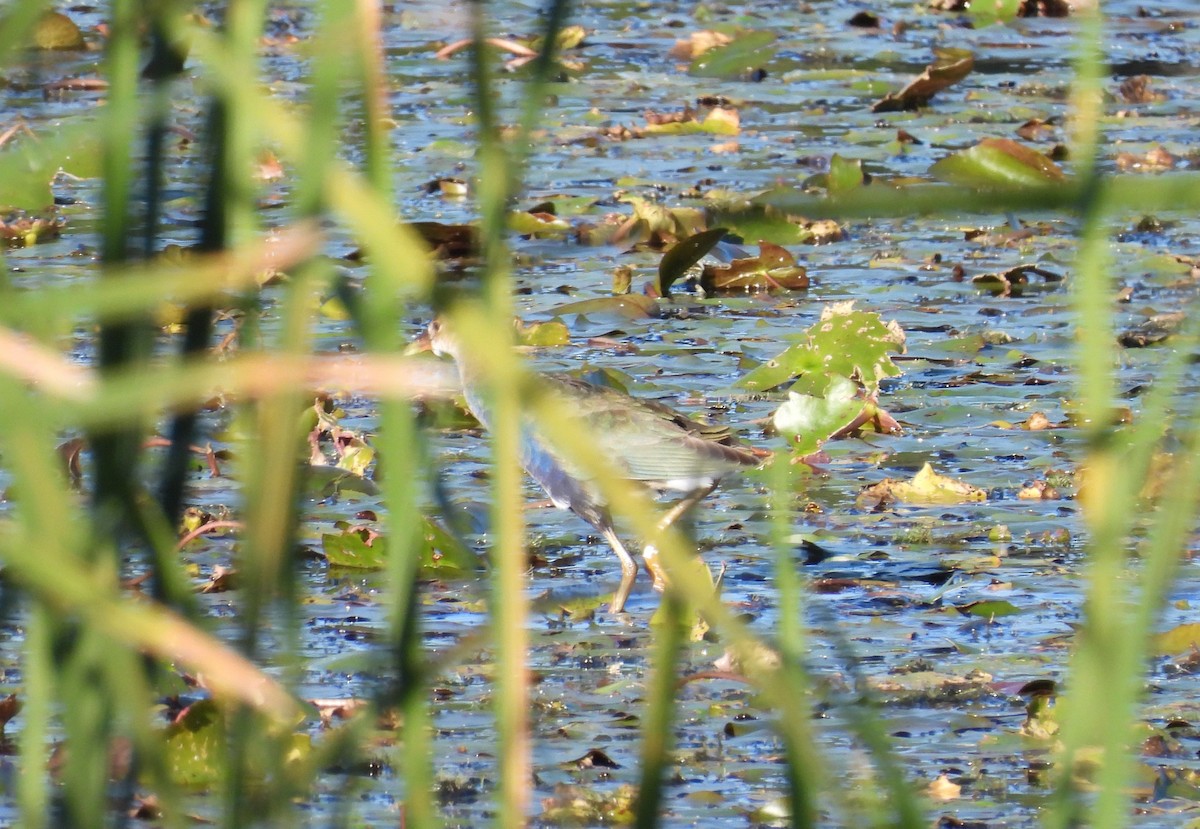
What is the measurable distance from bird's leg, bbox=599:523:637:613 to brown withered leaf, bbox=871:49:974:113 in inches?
171

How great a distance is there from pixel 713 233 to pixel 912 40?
4.60 m

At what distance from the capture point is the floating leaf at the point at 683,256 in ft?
19.1

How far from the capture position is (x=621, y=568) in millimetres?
4336

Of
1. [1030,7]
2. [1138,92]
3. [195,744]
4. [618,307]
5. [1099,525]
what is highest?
[1030,7]

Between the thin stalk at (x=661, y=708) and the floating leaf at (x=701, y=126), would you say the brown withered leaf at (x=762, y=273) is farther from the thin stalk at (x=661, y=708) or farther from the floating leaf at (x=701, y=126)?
the thin stalk at (x=661, y=708)

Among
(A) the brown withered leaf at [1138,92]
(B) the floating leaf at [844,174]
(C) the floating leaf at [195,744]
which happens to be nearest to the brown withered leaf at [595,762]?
(C) the floating leaf at [195,744]

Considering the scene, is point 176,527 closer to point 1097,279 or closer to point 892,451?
point 1097,279

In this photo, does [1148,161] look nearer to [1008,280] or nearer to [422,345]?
[1008,280]

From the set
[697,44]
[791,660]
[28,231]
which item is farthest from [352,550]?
[697,44]

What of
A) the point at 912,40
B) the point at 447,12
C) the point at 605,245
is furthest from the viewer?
the point at 912,40

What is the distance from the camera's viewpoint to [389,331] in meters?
1.42

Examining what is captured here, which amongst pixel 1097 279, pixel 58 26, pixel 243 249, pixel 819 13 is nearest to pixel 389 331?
pixel 243 249

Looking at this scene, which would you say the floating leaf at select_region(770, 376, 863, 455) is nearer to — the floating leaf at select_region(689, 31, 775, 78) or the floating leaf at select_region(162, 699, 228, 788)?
the floating leaf at select_region(162, 699, 228, 788)

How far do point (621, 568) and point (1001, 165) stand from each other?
8.79ft
